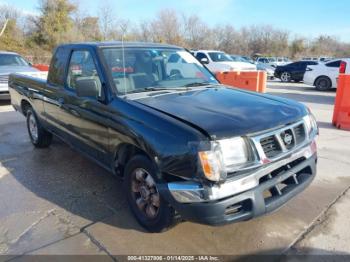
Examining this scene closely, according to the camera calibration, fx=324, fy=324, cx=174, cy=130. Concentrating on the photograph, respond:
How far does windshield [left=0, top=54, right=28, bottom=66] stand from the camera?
11.4 meters

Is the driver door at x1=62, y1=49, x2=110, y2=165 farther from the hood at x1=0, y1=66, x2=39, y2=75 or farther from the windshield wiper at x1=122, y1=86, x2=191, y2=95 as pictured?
the hood at x1=0, y1=66, x2=39, y2=75

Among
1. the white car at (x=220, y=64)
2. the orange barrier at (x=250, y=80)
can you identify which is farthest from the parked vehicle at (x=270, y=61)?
the orange barrier at (x=250, y=80)

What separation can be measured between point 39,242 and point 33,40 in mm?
41306

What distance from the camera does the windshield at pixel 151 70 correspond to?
11.7ft

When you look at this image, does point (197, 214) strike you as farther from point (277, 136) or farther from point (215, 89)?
point (215, 89)

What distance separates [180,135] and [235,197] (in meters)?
0.65

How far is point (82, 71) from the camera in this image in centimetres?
409

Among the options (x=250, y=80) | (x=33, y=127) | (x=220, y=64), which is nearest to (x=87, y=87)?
(x=33, y=127)

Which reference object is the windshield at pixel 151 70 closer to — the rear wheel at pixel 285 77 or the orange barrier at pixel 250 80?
the orange barrier at pixel 250 80

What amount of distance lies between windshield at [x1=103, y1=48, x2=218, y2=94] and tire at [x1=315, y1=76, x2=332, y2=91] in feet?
42.4

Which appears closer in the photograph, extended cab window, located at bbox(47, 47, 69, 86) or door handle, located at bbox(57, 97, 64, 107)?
door handle, located at bbox(57, 97, 64, 107)

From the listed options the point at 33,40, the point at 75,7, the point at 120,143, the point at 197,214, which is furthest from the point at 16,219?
the point at 75,7

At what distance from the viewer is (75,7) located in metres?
43.0

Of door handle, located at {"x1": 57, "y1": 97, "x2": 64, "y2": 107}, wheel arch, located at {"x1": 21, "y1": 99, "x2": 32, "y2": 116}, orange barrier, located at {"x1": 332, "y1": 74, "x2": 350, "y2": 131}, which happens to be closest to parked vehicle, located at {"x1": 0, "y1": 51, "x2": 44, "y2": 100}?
wheel arch, located at {"x1": 21, "y1": 99, "x2": 32, "y2": 116}
